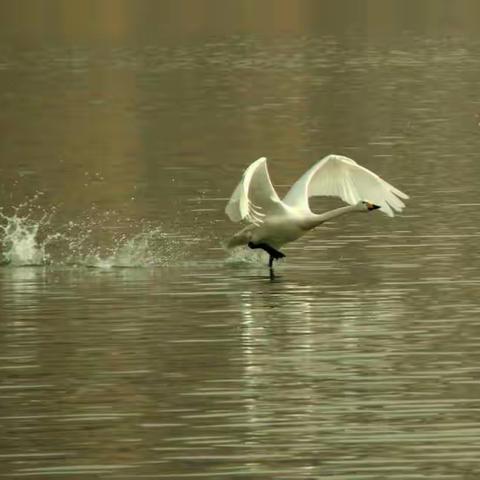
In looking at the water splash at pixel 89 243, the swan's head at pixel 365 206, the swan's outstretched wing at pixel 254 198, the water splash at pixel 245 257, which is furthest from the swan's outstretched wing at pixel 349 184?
the water splash at pixel 89 243

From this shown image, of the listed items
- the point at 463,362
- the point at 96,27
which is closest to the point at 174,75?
the point at 96,27

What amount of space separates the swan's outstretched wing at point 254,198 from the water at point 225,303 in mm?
→ 693

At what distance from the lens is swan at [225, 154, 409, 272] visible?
25.2 metres

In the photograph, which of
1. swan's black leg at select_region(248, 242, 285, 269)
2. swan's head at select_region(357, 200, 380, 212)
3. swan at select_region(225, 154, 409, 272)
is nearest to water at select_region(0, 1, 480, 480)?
swan's black leg at select_region(248, 242, 285, 269)

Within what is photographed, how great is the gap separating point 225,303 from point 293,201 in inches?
112

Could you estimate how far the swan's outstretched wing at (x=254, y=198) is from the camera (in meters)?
24.8

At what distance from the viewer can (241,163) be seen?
128 feet

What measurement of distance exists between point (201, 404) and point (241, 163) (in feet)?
68.8

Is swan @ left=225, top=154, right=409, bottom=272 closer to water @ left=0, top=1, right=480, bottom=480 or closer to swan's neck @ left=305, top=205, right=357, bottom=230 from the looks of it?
swan's neck @ left=305, top=205, right=357, bottom=230

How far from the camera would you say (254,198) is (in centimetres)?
2580

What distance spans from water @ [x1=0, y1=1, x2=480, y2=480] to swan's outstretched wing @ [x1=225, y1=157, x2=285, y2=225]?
27.3 inches

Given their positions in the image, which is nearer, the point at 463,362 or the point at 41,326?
the point at 463,362

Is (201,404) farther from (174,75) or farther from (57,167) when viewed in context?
(174,75)

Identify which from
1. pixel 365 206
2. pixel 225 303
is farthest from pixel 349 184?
pixel 225 303
